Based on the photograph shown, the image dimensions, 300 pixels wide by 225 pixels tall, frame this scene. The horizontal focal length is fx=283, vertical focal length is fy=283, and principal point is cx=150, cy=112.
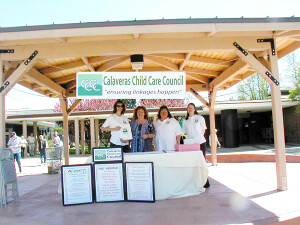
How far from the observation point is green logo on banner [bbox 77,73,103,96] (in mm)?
5027

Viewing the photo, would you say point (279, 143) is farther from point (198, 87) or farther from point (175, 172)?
point (198, 87)

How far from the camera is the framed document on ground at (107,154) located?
4.91m

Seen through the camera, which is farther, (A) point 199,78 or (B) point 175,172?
(A) point 199,78

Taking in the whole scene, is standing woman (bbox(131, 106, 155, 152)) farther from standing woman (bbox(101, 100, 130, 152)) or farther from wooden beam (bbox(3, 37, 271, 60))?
wooden beam (bbox(3, 37, 271, 60))

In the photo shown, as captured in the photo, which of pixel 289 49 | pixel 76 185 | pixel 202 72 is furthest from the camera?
pixel 202 72

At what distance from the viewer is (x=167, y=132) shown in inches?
226

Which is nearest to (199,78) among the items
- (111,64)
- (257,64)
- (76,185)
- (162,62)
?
(162,62)

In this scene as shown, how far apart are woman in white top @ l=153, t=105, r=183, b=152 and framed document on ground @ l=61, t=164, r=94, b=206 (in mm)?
1621

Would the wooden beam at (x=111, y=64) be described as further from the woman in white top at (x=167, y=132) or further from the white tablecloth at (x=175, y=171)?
the white tablecloth at (x=175, y=171)

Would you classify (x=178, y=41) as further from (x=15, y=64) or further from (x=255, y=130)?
(x=255, y=130)

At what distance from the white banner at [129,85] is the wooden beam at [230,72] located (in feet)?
8.96

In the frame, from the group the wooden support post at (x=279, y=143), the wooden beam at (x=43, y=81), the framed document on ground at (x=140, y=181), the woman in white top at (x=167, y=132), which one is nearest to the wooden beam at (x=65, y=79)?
the wooden beam at (x=43, y=81)

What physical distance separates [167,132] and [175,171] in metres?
0.91

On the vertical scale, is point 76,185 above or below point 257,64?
below
